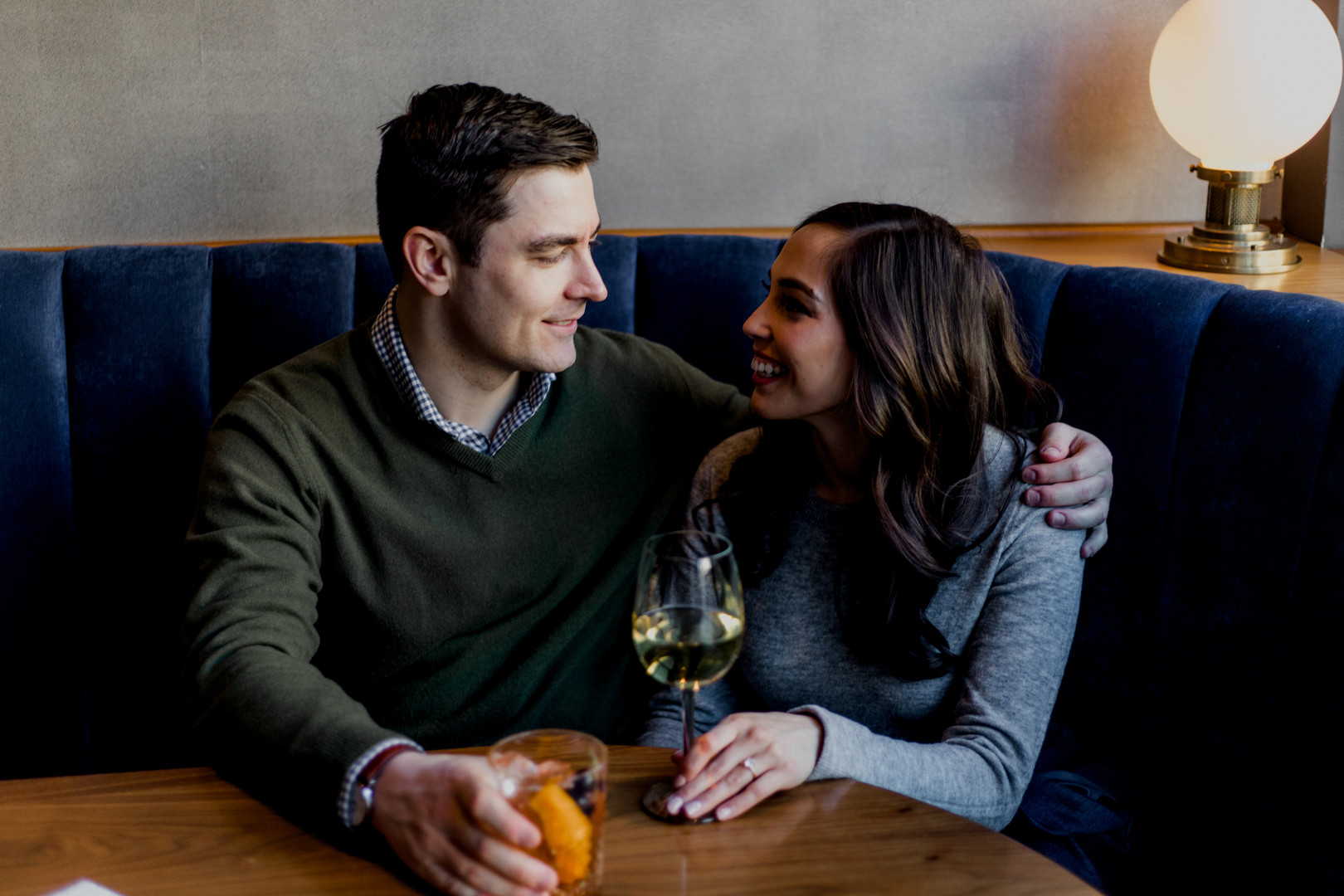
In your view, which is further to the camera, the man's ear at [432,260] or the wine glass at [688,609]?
the man's ear at [432,260]

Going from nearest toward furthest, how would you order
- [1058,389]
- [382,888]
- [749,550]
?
[382,888] → [749,550] → [1058,389]

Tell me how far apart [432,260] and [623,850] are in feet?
2.98

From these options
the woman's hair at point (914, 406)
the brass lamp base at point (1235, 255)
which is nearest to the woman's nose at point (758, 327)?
the woman's hair at point (914, 406)

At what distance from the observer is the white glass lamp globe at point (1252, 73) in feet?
5.77

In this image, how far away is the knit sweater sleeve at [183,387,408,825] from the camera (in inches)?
38.6

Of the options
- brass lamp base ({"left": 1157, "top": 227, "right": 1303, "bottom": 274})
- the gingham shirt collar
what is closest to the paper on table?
the gingham shirt collar

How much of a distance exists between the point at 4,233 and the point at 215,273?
0.49 metres

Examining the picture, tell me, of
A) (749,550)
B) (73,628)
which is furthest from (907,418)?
(73,628)

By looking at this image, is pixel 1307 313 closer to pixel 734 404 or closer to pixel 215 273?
pixel 734 404

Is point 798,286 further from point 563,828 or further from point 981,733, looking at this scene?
point 563,828

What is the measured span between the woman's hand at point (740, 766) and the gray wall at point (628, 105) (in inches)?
51.1

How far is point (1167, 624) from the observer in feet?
5.05

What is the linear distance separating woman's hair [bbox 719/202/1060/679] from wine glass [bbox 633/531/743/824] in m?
0.48

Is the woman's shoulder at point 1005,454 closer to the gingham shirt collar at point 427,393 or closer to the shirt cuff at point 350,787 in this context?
the gingham shirt collar at point 427,393
